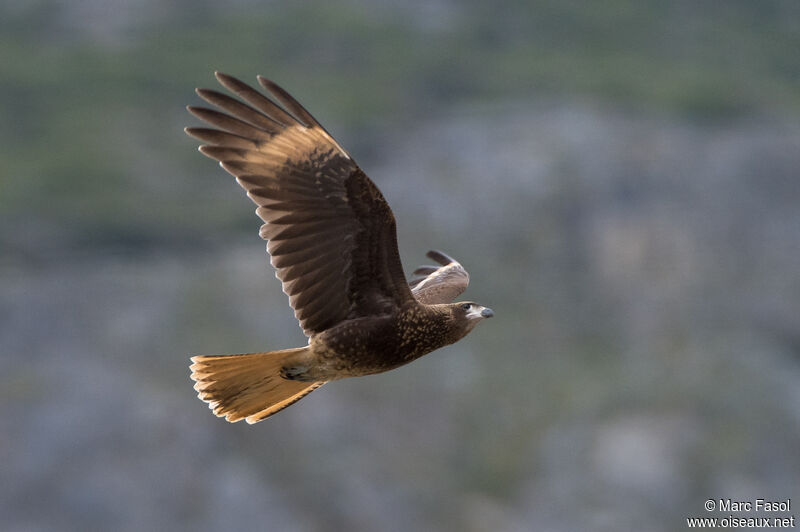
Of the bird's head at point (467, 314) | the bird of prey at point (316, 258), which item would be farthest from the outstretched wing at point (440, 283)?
the bird of prey at point (316, 258)

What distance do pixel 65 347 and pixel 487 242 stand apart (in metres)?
10.1

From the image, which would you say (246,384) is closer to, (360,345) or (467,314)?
(360,345)

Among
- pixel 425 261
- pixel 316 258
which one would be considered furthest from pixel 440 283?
pixel 425 261

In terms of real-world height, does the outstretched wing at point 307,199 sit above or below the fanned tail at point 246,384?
above

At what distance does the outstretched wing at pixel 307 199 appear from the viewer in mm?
7395

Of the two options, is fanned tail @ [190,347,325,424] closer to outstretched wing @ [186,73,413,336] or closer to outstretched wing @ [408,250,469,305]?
outstretched wing @ [186,73,413,336]

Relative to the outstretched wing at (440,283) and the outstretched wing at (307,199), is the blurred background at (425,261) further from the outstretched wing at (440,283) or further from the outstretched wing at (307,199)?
the outstretched wing at (307,199)

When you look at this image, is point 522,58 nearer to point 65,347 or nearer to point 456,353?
point 456,353

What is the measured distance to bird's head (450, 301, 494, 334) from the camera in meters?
7.84

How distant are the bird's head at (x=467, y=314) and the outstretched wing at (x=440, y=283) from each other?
741mm

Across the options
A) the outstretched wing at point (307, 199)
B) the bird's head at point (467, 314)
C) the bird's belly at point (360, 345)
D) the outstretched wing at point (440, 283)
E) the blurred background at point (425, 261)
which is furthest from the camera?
the blurred background at point (425, 261)

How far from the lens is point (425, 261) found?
27969mm

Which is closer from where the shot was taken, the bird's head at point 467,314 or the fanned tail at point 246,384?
the fanned tail at point 246,384

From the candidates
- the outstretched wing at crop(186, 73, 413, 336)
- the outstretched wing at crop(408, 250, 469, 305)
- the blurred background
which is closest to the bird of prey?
the outstretched wing at crop(186, 73, 413, 336)
